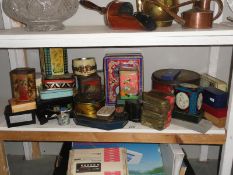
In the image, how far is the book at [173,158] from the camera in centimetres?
93

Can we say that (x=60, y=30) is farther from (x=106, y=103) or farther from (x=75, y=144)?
(x=75, y=144)

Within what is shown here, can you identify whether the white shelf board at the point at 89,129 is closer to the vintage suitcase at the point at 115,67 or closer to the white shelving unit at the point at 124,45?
A: the white shelving unit at the point at 124,45

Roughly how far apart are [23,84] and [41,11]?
0.27m

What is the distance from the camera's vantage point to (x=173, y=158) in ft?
3.05

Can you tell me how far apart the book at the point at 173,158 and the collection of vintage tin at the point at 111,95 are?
105mm

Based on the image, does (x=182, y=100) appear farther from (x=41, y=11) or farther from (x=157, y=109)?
(x=41, y=11)

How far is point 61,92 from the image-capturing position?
3.25 ft

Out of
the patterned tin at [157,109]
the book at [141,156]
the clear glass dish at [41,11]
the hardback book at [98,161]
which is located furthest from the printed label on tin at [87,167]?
the clear glass dish at [41,11]

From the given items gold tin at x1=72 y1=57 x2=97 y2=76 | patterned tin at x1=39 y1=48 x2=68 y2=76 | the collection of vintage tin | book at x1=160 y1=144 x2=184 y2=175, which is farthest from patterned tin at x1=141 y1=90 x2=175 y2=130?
patterned tin at x1=39 y1=48 x2=68 y2=76

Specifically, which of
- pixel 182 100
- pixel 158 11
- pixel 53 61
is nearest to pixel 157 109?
pixel 182 100

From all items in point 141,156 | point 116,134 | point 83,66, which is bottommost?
point 141,156

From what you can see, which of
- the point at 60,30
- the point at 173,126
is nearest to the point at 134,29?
the point at 60,30

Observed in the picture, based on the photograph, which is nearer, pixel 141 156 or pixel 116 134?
pixel 116 134

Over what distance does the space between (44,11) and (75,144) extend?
50 centimetres
